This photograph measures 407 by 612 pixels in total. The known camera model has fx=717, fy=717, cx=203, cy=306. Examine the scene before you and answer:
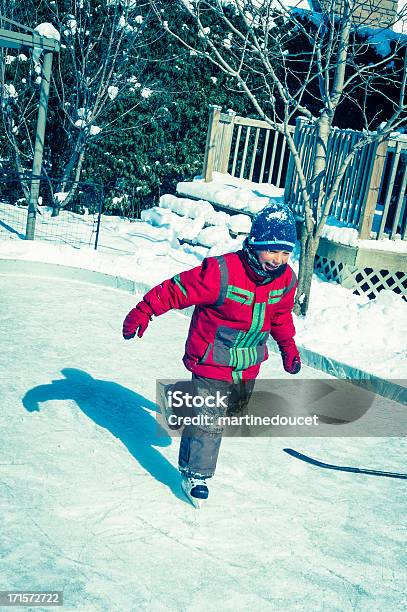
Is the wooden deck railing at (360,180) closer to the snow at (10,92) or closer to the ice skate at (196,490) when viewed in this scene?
the snow at (10,92)

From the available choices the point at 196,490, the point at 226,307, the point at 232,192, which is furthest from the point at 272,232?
the point at 232,192

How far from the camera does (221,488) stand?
13.8ft

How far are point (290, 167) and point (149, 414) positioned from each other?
714 cm

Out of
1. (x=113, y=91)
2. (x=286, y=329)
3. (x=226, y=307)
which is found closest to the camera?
(x=226, y=307)

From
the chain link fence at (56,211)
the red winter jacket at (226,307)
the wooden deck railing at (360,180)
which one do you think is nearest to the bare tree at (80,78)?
the chain link fence at (56,211)

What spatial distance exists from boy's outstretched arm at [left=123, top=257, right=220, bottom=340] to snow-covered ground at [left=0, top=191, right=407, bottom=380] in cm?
331

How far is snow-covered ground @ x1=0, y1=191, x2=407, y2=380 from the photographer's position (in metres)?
7.10

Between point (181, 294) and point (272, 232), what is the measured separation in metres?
0.55

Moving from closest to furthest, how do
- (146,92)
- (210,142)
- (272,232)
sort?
(272,232) < (210,142) < (146,92)

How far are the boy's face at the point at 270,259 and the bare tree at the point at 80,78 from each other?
33.0 feet

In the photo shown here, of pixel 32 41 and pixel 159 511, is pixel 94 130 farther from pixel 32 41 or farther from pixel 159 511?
pixel 159 511

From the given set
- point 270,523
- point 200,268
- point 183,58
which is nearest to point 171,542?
point 270,523

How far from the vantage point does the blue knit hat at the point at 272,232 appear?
139 inches

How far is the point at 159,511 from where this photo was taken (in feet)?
12.5
